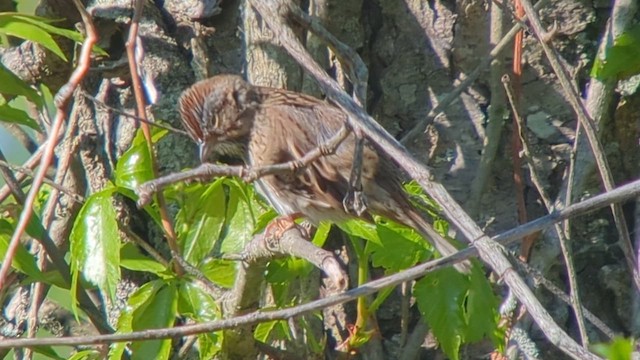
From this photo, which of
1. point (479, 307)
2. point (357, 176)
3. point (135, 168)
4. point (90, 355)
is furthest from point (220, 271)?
point (357, 176)

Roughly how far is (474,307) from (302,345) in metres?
0.77

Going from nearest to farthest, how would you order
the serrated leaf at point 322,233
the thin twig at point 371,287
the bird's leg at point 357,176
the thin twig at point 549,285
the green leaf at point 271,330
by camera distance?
1. the thin twig at point 371,287
2. the bird's leg at point 357,176
3. the thin twig at point 549,285
4. the green leaf at point 271,330
5. the serrated leaf at point 322,233

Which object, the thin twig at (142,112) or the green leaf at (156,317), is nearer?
the green leaf at (156,317)

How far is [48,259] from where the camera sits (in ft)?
12.3

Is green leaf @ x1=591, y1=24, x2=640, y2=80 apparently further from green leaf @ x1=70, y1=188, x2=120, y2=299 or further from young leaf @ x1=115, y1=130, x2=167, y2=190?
green leaf @ x1=70, y1=188, x2=120, y2=299

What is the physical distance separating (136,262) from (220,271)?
10.0 inches

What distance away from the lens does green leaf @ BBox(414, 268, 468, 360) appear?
3010mm

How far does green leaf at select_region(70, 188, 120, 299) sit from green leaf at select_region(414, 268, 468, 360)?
34.1 inches

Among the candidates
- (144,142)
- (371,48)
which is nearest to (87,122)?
(144,142)

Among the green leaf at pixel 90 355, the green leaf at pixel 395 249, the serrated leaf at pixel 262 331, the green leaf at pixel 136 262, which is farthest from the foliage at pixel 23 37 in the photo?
the green leaf at pixel 395 249

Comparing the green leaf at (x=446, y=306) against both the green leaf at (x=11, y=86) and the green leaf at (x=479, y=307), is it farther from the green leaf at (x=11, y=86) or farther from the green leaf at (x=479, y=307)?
the green leaf at (x=11, y=86)

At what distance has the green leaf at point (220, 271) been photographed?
3.27m

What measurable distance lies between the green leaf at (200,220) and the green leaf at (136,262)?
115mm

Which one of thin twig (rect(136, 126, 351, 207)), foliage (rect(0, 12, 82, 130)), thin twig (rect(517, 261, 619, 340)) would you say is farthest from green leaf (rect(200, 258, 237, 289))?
thin twig (rect(136, 126, 351, 207))
